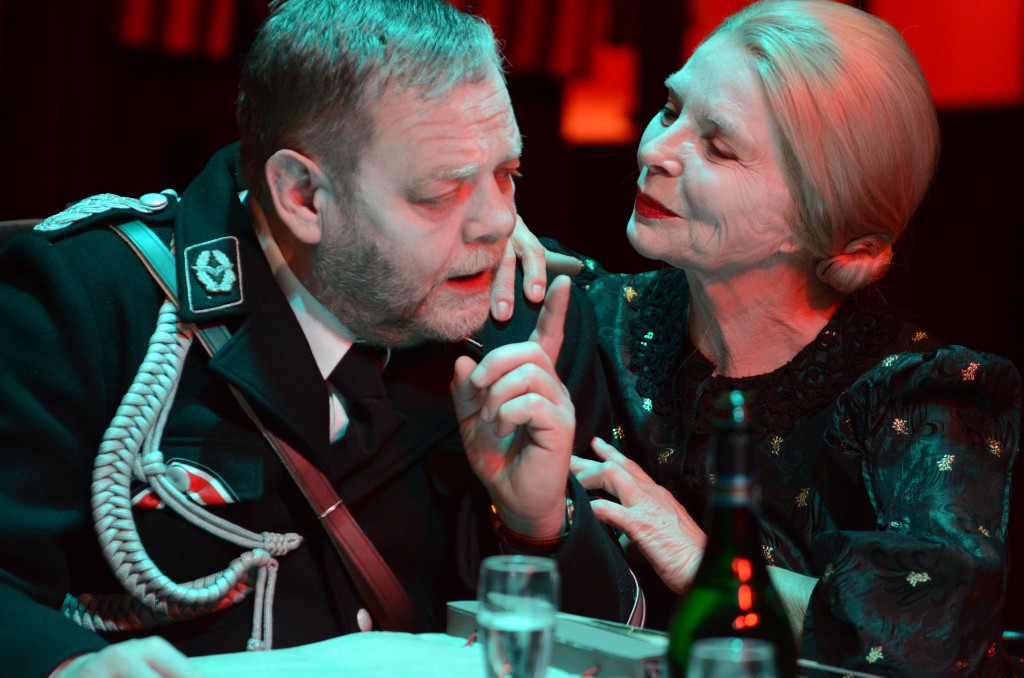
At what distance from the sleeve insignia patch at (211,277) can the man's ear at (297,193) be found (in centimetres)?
10

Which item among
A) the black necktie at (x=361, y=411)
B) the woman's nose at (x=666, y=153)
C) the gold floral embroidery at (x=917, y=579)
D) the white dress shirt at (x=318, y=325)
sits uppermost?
the woman's nose at (x=666, y=153)

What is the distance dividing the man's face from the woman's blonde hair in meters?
Result: 0.53

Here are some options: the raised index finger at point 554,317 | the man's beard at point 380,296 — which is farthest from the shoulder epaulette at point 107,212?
the raised index finger at point 554,317

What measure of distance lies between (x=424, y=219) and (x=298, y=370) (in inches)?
11.3

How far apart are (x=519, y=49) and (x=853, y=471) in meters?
2.26

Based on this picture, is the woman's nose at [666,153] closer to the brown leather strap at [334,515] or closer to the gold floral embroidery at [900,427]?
the gold floral embroidery at [900,427]

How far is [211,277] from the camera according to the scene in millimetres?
1882

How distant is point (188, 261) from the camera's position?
189 centimetres

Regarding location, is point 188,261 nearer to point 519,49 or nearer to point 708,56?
point 708,56

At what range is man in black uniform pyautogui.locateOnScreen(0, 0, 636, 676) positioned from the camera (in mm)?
1762

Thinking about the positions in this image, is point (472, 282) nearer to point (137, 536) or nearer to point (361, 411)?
point (361, 411)

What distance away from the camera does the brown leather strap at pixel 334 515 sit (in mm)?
1857

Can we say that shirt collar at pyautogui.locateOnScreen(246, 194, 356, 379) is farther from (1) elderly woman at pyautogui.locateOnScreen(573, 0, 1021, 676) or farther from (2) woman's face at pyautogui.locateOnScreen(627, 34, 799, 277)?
(2) woman's face at pyautogui.locateOnScreen(627, 34, 799, 277)

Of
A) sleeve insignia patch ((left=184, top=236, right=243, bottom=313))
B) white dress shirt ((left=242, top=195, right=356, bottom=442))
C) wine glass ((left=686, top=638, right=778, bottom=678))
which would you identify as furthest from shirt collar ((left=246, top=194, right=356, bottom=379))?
wine glass ((left=686, top=638, right=778, bottom=678))
